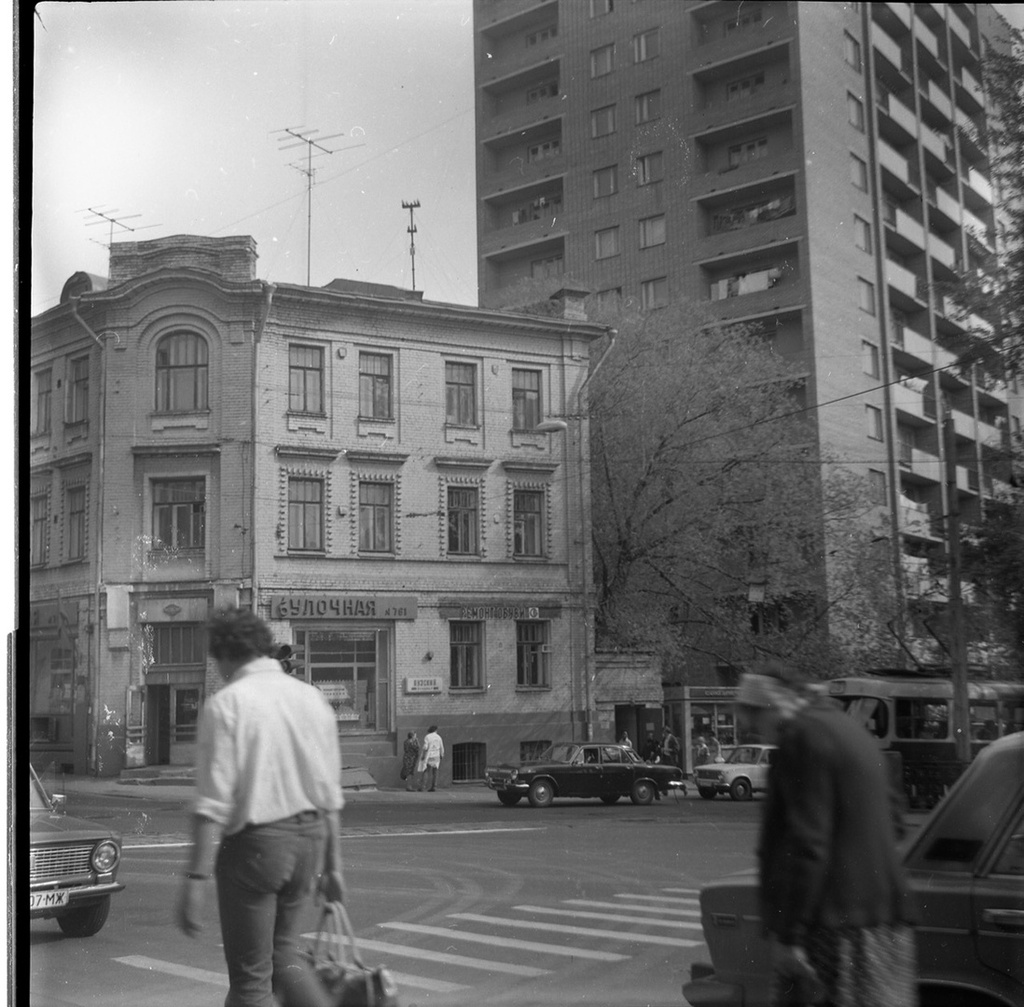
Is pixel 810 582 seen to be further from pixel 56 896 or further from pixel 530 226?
pixel 56 896

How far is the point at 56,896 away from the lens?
2.58 meters

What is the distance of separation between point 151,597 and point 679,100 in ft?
5.38

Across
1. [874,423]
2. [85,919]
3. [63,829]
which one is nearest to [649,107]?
[874,423]

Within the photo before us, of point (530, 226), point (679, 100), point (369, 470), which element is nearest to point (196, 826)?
point (369, 470)

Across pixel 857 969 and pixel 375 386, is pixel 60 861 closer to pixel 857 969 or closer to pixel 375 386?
pixel 375 386

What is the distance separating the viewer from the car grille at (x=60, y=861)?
249 cm

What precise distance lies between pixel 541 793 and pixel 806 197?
1432mm

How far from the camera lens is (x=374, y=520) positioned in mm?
2365

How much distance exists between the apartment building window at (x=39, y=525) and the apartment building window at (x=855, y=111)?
207cm

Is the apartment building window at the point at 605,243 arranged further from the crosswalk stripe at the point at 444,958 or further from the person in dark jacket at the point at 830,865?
the crosswalk stripe at the point at 444,958

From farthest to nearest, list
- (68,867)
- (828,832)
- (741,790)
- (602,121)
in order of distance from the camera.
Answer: (602,121) → (68,867) → (741,790) → (828,832)

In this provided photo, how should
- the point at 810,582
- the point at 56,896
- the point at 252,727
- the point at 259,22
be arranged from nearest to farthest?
1. the point at 252,727
2. the point at 810,582
3. the point at 56,896
4. the point at 259,22

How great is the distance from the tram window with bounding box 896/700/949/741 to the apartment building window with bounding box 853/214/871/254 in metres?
1.00

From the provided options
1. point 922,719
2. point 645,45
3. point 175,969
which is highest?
point 645,45
